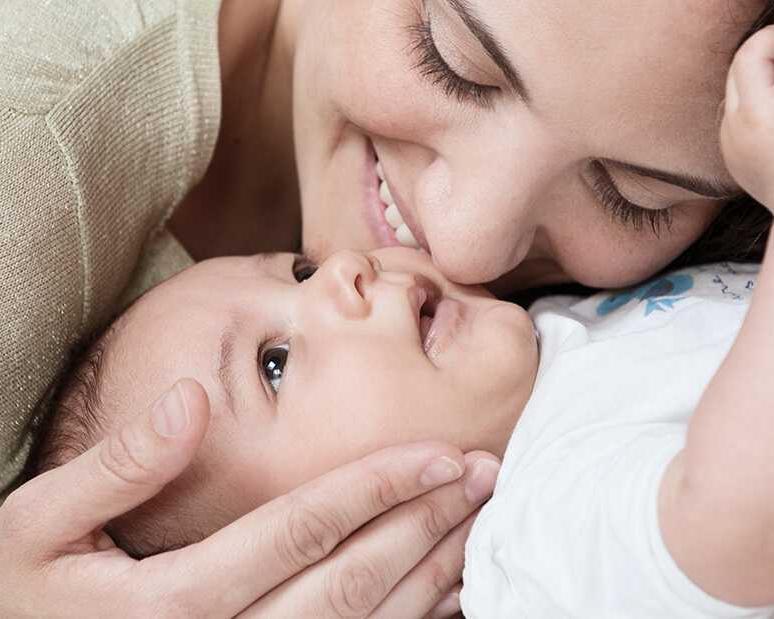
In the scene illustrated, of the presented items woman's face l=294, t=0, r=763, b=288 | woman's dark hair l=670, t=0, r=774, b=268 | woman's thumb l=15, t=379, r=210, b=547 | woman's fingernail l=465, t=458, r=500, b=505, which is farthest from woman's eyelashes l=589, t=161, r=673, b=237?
woman's thumb l=15, t=379, r=210, b=547

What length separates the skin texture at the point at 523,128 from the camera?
1.10 m

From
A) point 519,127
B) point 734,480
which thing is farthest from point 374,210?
point 734,480

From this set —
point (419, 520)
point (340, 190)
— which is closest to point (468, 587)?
point (419, 520)

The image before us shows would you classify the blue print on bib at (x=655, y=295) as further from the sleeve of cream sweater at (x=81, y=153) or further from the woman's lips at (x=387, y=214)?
the sleeve of cream sweater at (x=81, y=153)

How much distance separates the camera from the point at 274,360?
129cm

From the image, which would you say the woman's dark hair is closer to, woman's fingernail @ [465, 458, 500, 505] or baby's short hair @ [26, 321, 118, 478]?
woman's fingernail @ [465, 458, 500, 505]

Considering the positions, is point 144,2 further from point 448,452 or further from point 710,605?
point 710,605

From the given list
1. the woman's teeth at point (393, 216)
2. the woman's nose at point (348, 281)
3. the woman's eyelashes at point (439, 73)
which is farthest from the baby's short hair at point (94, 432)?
the woman's eyelashes at point (439, 73)

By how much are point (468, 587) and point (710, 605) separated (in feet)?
0.93

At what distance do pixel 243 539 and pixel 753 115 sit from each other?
26.5 inches

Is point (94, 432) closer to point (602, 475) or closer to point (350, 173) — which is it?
point (350, 173)

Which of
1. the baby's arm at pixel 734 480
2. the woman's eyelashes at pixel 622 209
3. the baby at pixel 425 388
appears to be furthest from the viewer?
the woman's eyelashes at pixel 622 209

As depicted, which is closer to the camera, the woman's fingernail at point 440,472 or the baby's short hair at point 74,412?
the woman's fingernail at point 440,472

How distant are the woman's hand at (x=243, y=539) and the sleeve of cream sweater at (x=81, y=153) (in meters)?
0.23
